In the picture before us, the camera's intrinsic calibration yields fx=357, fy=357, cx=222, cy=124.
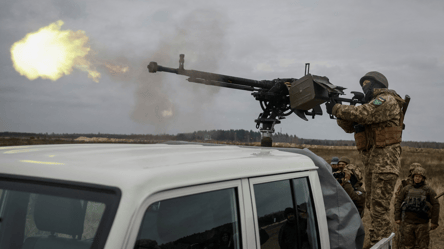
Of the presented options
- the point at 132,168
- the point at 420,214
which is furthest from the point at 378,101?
the point at 132,168

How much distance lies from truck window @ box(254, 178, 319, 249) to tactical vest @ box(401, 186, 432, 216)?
5.35 m

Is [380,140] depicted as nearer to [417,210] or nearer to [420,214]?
[417,210]

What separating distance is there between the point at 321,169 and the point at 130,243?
184cm

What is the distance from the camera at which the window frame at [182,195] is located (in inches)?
55.6

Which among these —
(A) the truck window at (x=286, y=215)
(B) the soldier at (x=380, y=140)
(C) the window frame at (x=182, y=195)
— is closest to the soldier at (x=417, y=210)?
(B) the soldier at (x=380, y=140)

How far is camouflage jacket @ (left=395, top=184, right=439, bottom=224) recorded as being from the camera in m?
6.78

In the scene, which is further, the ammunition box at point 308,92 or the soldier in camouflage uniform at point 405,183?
the soldier in camouflage uniform at point 405,183

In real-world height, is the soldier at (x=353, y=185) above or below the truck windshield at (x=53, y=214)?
below

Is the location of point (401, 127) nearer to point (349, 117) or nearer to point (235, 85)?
point (349, 117)

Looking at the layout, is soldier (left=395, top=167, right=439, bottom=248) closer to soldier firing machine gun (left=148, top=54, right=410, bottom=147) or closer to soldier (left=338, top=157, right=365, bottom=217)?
soldier (left=338, top=157, right=365, bottom=217)

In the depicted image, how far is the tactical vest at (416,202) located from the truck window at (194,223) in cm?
616

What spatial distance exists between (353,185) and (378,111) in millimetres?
2064

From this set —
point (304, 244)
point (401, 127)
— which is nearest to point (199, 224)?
point (304, 244)

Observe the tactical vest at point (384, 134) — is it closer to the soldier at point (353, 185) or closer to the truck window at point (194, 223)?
the soldier at point (353, 185)
